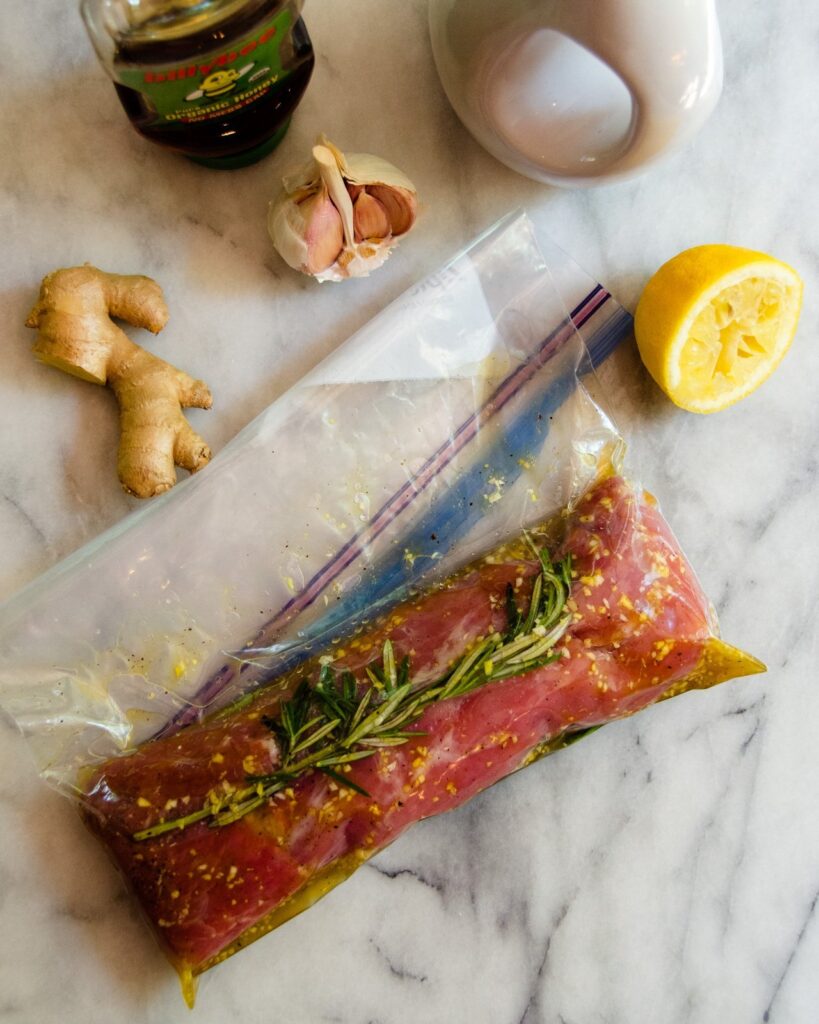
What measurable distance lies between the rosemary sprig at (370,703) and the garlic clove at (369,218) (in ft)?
1.35

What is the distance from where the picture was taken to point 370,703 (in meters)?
0.97

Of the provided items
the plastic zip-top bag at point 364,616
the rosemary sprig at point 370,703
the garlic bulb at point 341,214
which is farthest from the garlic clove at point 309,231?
the rosemary sprig at point 370,703

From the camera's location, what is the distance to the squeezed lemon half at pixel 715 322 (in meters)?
1.04

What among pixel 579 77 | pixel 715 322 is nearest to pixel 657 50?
pixel 579 77

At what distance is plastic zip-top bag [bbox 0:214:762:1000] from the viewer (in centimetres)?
96

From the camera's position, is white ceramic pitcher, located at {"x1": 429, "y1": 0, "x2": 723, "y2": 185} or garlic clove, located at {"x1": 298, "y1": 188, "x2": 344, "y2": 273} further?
garlic clove, located at {"x1": 298, "y1": 188, "x2": 344, "y2": 273}

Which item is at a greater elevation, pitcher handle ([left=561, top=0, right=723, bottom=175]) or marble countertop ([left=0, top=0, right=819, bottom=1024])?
pitcher handle ([left=561, top=0, right=723, bottom=175])

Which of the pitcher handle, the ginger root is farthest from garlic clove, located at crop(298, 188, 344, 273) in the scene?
the pitcher handle

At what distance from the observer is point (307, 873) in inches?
38.5

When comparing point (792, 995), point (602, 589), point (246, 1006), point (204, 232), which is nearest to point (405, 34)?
point (204, 232)

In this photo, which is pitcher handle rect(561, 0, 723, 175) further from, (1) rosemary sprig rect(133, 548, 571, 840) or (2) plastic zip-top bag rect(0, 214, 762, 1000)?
(1) rosemary sprig rect(133, 548, 571, 840)

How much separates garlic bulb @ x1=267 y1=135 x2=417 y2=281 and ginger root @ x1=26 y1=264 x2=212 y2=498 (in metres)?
0.16

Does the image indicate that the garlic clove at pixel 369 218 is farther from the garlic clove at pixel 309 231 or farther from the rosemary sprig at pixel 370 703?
the rosemary sprig at pixel 370 703

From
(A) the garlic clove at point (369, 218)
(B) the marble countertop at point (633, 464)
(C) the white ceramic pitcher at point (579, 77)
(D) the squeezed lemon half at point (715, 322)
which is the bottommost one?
(B) the marble countertop at point (633, 464)
